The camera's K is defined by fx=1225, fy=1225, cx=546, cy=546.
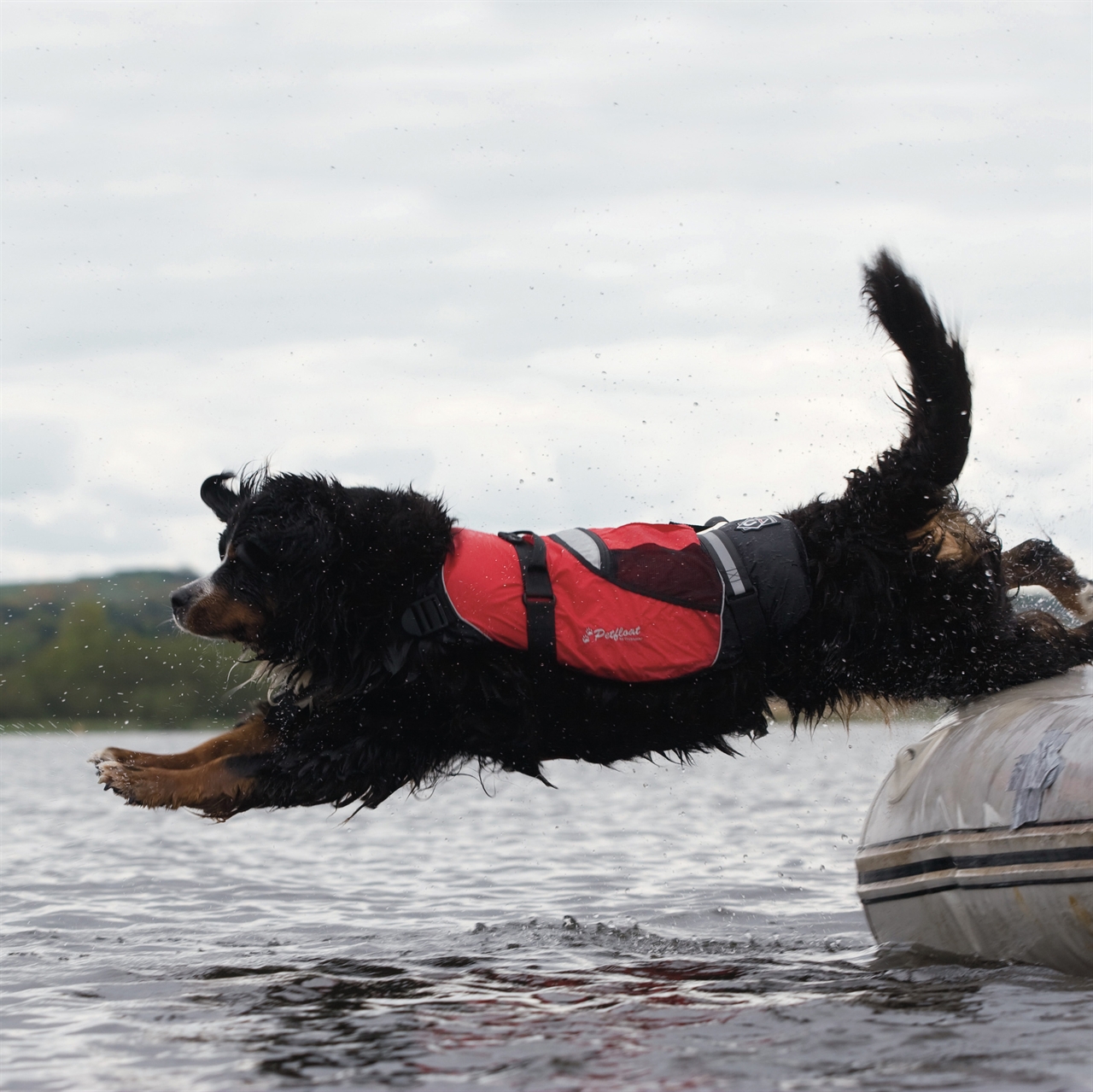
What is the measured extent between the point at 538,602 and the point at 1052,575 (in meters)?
2.43

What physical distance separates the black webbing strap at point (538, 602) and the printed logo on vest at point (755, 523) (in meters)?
0.82

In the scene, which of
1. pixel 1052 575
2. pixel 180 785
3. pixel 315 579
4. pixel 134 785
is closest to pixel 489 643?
pixel 315 579

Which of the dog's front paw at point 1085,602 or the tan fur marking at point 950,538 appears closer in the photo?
the tan fur marking at point 950,538

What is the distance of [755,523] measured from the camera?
5047mm

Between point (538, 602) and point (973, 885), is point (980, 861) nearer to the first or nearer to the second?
point (973, 885)

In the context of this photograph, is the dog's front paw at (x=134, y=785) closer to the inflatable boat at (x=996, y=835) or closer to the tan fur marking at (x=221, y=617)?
the tan fur marking at (x=221, y=617)

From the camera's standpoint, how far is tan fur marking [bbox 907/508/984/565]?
16.3 feet

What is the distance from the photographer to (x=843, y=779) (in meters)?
22.9

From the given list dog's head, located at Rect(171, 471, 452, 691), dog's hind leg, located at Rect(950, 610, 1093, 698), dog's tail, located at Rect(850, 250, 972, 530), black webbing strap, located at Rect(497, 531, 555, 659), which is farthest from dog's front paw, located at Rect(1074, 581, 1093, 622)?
dog's head, located at Rect(171, 471, 452, 691)

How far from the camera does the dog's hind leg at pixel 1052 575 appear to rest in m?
5.49

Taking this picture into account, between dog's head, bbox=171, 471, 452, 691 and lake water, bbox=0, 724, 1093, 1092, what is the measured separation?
0.85 meters

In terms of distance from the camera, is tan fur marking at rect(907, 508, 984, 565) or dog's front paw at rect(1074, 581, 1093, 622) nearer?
tan fur marking at rect(907, 508, 984, 565)

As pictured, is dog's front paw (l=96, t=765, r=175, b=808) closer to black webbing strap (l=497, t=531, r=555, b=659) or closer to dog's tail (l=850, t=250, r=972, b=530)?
black webbing strap (l=497, t=531, r=555, b=659)

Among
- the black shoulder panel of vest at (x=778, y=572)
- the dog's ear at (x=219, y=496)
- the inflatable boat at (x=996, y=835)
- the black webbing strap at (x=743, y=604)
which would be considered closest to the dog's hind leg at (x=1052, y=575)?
the inflatable boat at (x=996, y=835)
